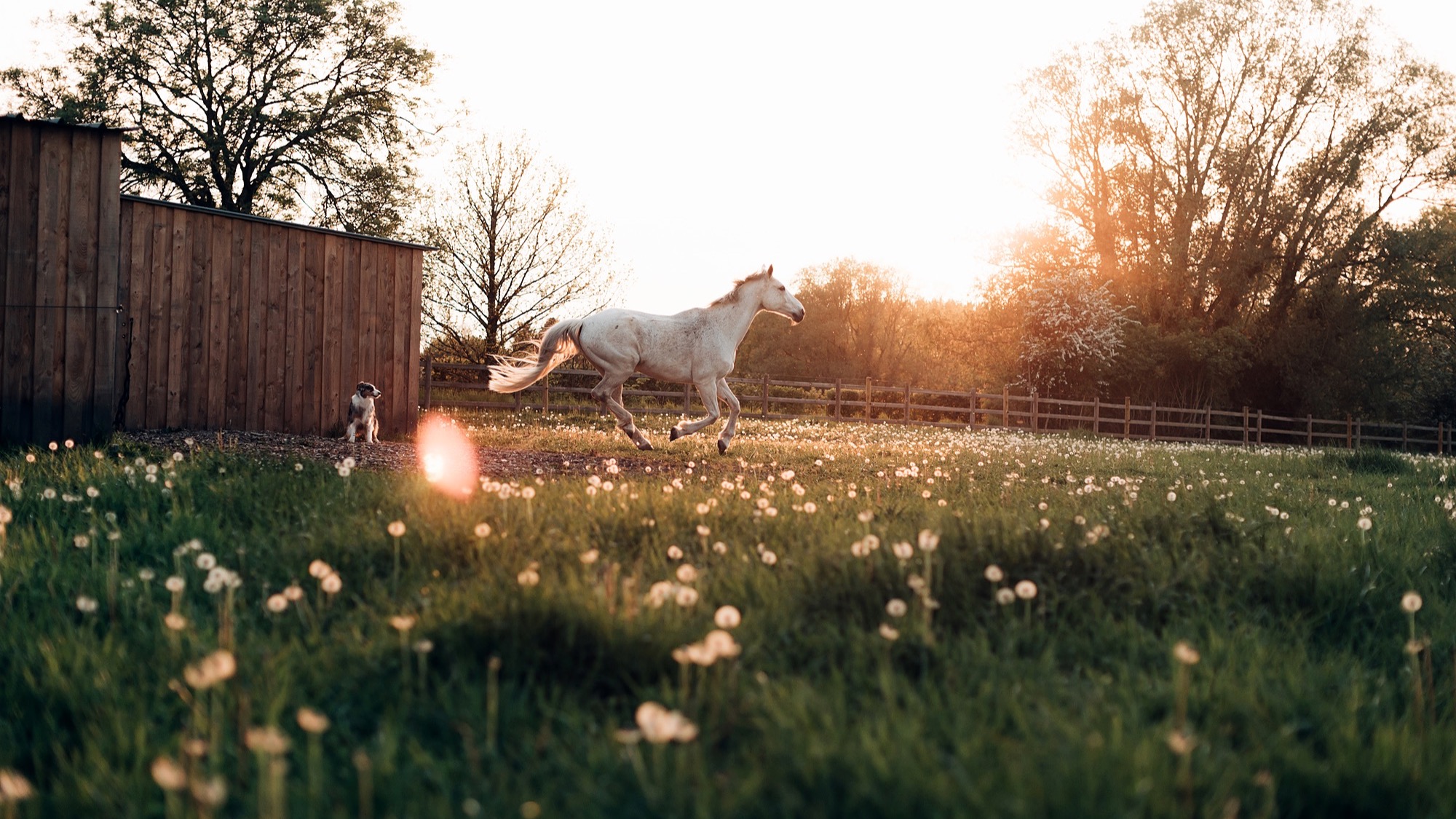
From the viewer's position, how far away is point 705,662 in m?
2.25

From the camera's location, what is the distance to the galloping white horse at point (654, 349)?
13305 millimetres

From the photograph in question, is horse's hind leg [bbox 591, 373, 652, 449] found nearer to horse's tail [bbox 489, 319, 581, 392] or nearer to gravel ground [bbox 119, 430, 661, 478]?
horse's tail [bbox 489, 319, 581, 392]

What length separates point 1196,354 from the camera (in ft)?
→ 127

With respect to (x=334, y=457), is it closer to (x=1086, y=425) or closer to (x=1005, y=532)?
(x=1005, y=532)

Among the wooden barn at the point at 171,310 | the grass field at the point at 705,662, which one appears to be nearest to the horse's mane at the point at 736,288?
the wooden barn at the point at 171,310

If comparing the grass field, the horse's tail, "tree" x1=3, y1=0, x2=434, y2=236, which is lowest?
the grass field

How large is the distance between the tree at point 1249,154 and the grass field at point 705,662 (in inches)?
1499

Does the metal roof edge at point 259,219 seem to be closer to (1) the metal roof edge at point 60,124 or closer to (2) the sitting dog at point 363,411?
(1) the metal roof edge at point 60,124

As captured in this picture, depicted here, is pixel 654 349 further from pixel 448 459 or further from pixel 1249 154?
pixel 1249 154

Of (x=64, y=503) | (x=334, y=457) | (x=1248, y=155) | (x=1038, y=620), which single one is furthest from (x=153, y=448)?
(x=1248, y=155)

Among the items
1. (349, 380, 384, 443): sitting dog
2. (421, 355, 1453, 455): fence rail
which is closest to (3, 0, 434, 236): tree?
(421, 355, 1453, 455): fence rail

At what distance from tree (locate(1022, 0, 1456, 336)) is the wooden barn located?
32.8m

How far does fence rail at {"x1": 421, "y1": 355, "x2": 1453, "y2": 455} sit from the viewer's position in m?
32.3

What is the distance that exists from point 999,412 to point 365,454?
3050 cm
